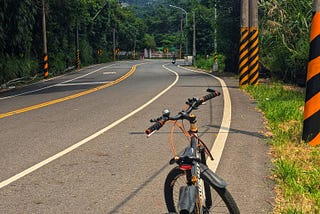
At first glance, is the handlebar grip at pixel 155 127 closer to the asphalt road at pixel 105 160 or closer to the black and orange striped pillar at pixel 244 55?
the asphalt road at pixel 105 160

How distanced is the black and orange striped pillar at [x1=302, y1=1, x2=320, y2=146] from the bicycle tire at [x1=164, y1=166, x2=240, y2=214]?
12.2 feet

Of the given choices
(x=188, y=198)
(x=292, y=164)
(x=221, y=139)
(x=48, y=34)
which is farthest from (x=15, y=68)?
(x=188, y=198)

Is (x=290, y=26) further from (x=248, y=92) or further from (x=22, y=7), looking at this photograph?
(x=22, y=7)

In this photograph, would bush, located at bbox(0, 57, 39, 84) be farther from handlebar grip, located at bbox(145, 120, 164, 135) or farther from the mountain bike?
handlebar grip, located at bbox(145, 120, 164, 135)

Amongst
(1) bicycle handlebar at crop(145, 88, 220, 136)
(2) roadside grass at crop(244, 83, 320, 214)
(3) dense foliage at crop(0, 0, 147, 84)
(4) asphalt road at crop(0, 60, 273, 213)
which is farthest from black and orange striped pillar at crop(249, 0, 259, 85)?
(1) bicycle handlebar at crop(145, 88, 220, 136)

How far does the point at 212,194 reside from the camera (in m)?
4.47

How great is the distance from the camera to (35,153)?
7.89 metres

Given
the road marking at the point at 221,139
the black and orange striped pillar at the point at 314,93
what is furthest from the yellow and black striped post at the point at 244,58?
the black and orange striped pillar at the point at 314,93

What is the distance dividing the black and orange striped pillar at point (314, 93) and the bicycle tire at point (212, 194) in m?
3.73

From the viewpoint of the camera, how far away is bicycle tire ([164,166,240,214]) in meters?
3.87

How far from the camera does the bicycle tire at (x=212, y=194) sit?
3.87 m

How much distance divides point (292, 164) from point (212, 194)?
2303mm

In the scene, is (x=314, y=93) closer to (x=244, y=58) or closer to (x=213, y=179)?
(x=213, y=179)

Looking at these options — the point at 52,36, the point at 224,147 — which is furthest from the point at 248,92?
the point at 52,36
